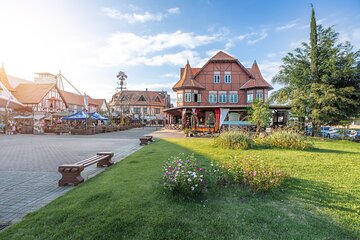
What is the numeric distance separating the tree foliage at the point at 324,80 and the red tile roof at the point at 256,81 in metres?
8.66

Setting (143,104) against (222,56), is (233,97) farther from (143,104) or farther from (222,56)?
(143,104)

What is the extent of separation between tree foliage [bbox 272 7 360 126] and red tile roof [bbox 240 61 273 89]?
28.4 ft

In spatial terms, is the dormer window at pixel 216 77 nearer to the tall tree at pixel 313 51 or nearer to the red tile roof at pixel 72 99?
the tall tree at pixel 313 51

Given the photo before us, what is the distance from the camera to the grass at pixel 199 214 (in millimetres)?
2697

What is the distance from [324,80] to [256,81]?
12.6 meters

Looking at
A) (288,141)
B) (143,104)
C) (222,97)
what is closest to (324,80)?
(288,141)

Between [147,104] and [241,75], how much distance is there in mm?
33393

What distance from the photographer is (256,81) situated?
93.4 feet

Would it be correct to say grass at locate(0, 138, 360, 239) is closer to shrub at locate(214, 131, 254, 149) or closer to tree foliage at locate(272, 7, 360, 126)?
shrub at locate(214, 131, 254, 149)

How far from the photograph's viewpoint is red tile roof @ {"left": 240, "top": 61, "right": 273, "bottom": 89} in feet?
90.8

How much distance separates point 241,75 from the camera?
29.8 meters

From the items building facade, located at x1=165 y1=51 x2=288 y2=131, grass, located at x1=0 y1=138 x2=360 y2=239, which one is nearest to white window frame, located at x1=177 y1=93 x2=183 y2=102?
building facade, located at x1=165 y1=51 x2=288 y2=131

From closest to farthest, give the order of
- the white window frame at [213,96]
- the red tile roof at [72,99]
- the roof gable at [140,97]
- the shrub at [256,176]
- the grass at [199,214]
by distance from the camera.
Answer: the grass at [199,214], the shrub at [256,176], the white window frame at [213,96], the red tile roof at [72,99], the roof gable at [140,97]

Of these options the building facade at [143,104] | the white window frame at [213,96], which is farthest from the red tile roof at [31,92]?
the white window frame at [213,96]
